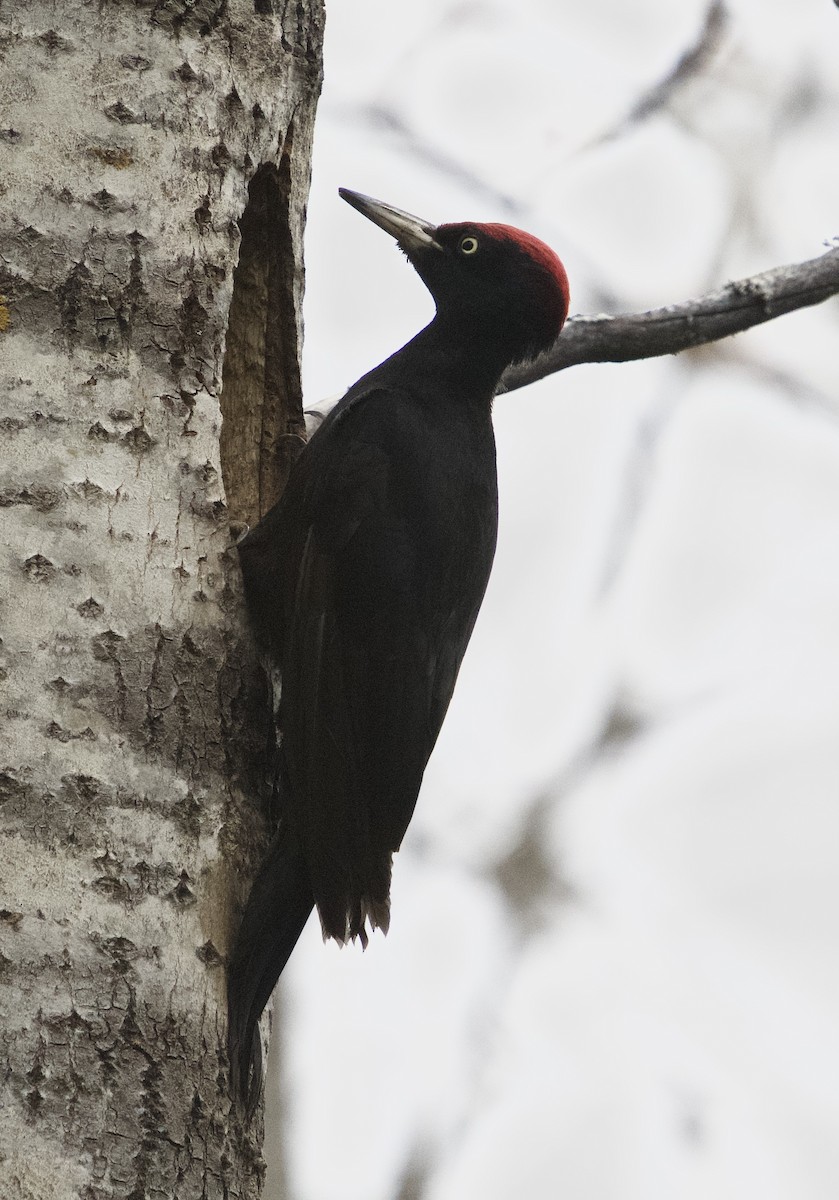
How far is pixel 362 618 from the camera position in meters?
2.69

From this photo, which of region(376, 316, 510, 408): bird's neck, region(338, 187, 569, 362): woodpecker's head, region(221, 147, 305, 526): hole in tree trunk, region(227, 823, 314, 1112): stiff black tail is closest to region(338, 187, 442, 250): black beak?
region(338, 187, 569, 362): woodpecker's head

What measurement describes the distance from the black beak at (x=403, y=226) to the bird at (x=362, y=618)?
15.2 inches

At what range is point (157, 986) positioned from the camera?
6.51 ft

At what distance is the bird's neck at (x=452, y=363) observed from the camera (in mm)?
3176

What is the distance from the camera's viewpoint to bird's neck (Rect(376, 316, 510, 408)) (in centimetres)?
318

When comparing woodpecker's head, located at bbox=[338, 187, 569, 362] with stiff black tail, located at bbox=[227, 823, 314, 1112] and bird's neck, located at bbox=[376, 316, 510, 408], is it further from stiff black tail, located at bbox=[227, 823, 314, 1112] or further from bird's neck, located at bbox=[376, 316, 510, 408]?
stiff black tail, located at bbox=[227, 823, 314, 1112]

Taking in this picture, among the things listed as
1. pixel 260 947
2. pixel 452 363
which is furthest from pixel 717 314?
pixel 260 947

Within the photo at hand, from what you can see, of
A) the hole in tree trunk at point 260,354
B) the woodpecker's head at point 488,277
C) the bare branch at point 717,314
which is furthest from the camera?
the woodpecker's head at point 488,277

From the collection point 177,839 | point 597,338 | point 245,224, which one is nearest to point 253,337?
point 245,224

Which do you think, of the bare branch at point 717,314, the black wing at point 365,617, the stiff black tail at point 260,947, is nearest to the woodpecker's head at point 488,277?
the bare branch at point 717,314

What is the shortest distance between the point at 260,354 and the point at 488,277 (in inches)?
29.5

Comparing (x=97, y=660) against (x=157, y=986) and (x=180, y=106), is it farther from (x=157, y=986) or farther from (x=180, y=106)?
(x=180, y=106)

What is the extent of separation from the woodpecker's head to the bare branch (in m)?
0.25

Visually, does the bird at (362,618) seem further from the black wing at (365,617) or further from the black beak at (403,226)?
the black beak at (403,226)
